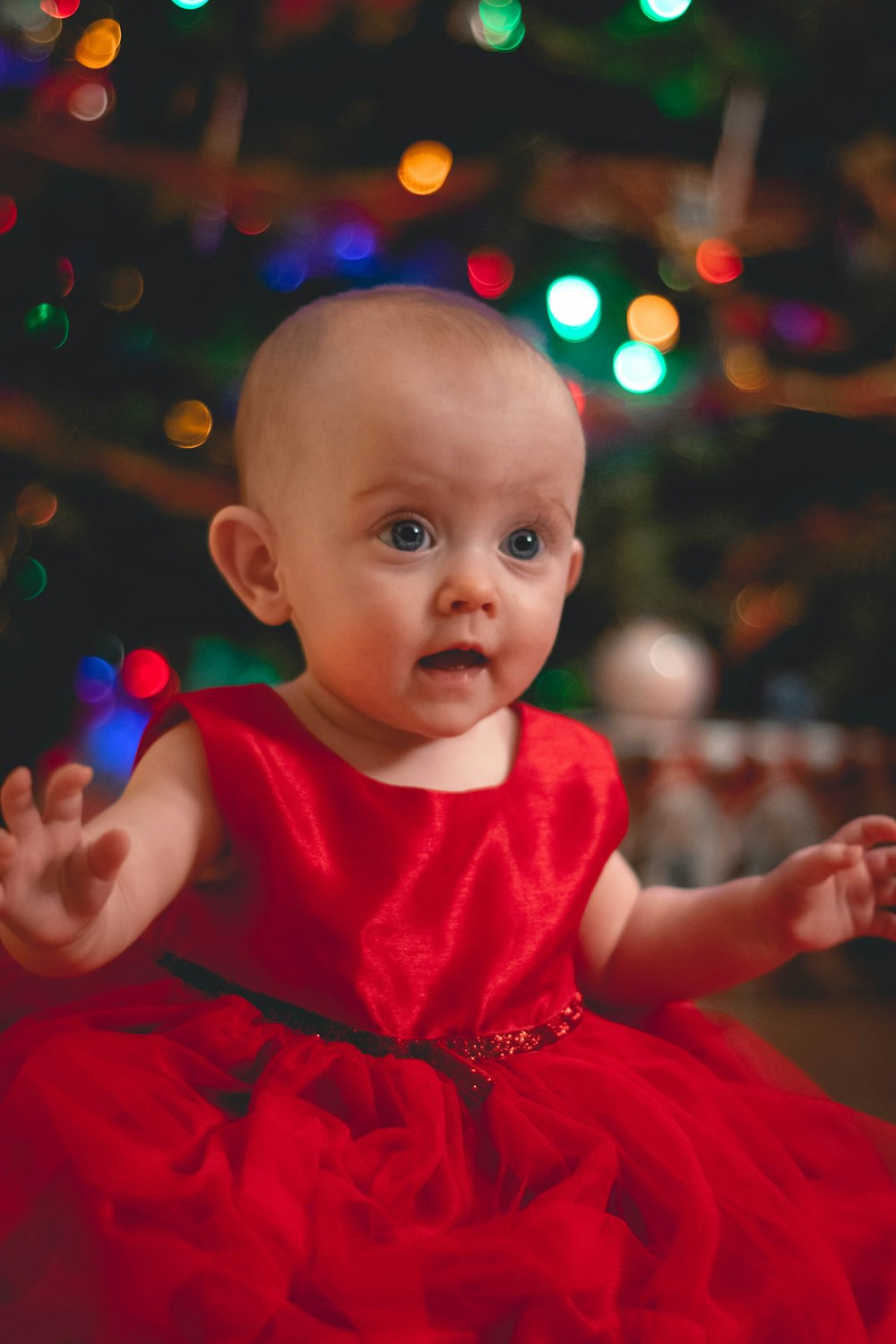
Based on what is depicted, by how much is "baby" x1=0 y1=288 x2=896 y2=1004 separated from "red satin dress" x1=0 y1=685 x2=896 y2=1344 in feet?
0.11

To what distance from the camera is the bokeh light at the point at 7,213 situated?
145 centimetres

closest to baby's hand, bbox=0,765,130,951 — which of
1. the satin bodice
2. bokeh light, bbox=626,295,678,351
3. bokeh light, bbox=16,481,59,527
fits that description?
the satin bodice

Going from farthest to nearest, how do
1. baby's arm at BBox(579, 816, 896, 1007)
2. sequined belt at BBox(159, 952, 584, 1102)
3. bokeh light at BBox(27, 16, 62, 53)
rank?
bokeh light at BBox(27, 16, 62, 53)
baby's arm at BBox(579, 816, 896, 1007)
sequined belt at BBox(159, 952, 584, 1102)

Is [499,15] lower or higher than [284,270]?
higher

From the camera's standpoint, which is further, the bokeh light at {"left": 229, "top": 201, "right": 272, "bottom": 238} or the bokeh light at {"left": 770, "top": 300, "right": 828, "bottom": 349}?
the bokeh light at {"left": 770, "top": 300, "right": 828, "bottom": 349}

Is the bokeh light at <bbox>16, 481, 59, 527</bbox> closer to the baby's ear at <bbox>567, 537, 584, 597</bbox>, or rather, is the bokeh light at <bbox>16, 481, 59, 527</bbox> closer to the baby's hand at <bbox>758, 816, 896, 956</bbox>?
the baby's ear at <bbox>567, 537, 584, 597</bbox>

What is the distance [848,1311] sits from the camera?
0.51m

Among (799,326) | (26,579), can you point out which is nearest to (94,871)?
(26,579)

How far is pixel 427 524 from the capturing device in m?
0.64

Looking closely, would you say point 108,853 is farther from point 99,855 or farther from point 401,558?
point 401,558

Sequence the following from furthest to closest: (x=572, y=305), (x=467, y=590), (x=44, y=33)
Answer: (x=572, y=305) → (x=44, y=33) → (x=467, y=590)

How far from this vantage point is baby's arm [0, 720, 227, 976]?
19.8 inches

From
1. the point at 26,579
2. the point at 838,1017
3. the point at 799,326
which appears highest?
the point at 799,326

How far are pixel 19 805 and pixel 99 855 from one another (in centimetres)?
4
